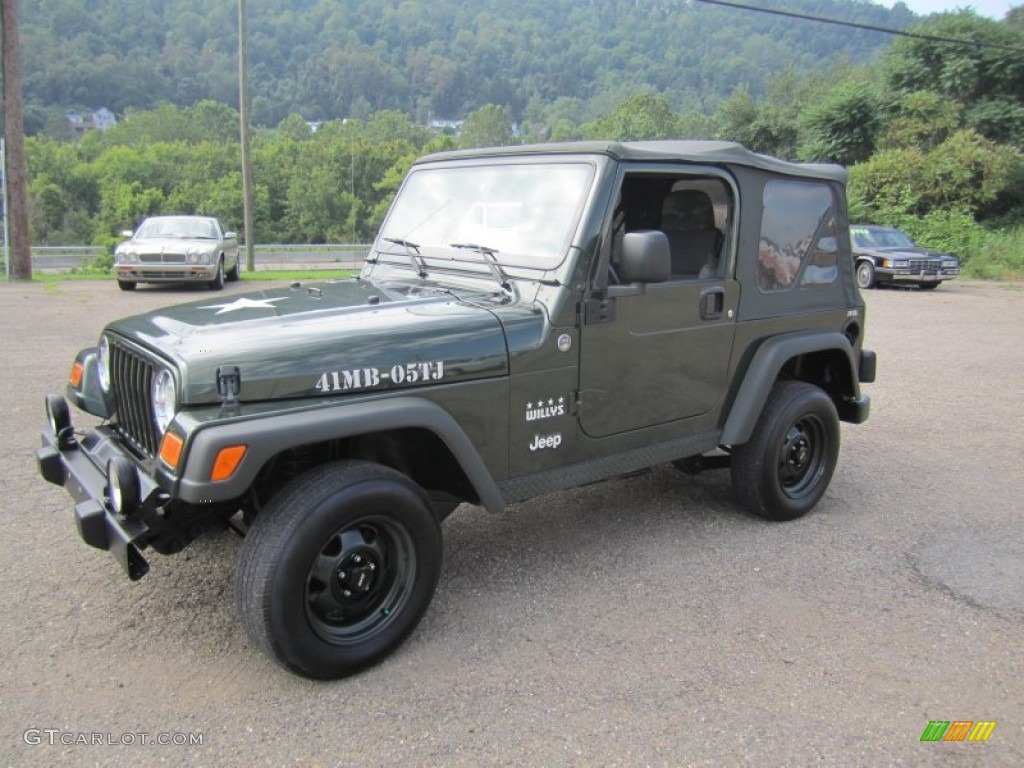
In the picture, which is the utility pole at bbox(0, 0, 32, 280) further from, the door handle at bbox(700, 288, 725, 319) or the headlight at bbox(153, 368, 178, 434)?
the door handle at bbox(700, 288, 725, 319)

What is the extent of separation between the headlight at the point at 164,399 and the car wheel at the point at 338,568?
1.60 ft

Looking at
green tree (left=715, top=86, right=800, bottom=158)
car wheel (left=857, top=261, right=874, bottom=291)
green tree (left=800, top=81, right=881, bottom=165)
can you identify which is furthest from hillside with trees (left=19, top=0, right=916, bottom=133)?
car wheel (left=857, top=261, right=874, bottom=291)

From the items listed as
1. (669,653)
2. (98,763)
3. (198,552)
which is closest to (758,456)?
(669,653)

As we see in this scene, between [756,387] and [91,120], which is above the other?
[91,120]

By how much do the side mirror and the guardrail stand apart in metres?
28.7

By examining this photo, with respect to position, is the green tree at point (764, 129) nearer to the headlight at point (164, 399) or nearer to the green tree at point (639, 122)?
the green tree at point (639, 122)

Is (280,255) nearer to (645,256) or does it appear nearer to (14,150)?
(14,150)

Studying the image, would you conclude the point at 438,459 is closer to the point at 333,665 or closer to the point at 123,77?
the point at 333,665

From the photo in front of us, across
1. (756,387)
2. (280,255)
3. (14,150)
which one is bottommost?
(280,255)

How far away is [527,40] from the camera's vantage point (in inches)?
3730

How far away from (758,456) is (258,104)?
73.2m

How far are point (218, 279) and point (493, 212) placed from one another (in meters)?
12.7

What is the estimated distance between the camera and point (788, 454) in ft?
Result: 14.9

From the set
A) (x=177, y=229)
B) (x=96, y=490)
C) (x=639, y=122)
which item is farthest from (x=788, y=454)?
(x=639, y=122)
